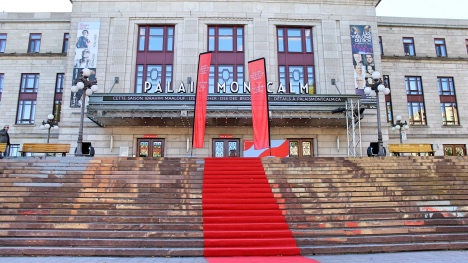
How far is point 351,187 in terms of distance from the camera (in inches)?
498

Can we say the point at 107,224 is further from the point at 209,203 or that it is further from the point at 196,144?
the point at 196,144

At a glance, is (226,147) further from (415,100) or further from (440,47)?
(440,47)

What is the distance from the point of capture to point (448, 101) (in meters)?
31.4

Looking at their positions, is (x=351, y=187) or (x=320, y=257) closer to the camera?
(x=320, y=257)

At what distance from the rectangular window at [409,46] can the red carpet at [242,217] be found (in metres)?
26.1

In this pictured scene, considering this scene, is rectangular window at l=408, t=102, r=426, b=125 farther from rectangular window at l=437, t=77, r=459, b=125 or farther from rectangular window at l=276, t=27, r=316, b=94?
rectangular window at l=276, t=27, r=316, b=94

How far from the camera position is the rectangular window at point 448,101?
30984mm

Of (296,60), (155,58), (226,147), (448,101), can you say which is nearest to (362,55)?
(296,60)

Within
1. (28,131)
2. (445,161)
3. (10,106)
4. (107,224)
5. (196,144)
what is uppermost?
(10,106)

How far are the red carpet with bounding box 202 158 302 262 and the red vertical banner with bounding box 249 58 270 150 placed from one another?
2574 mm

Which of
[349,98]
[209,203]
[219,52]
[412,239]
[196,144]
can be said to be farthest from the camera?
[219,52]

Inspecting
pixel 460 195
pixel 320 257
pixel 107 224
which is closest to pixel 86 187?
pixel 107 224

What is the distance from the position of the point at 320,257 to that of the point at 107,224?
6.31 meters

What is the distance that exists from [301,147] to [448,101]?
17977 millimetres
